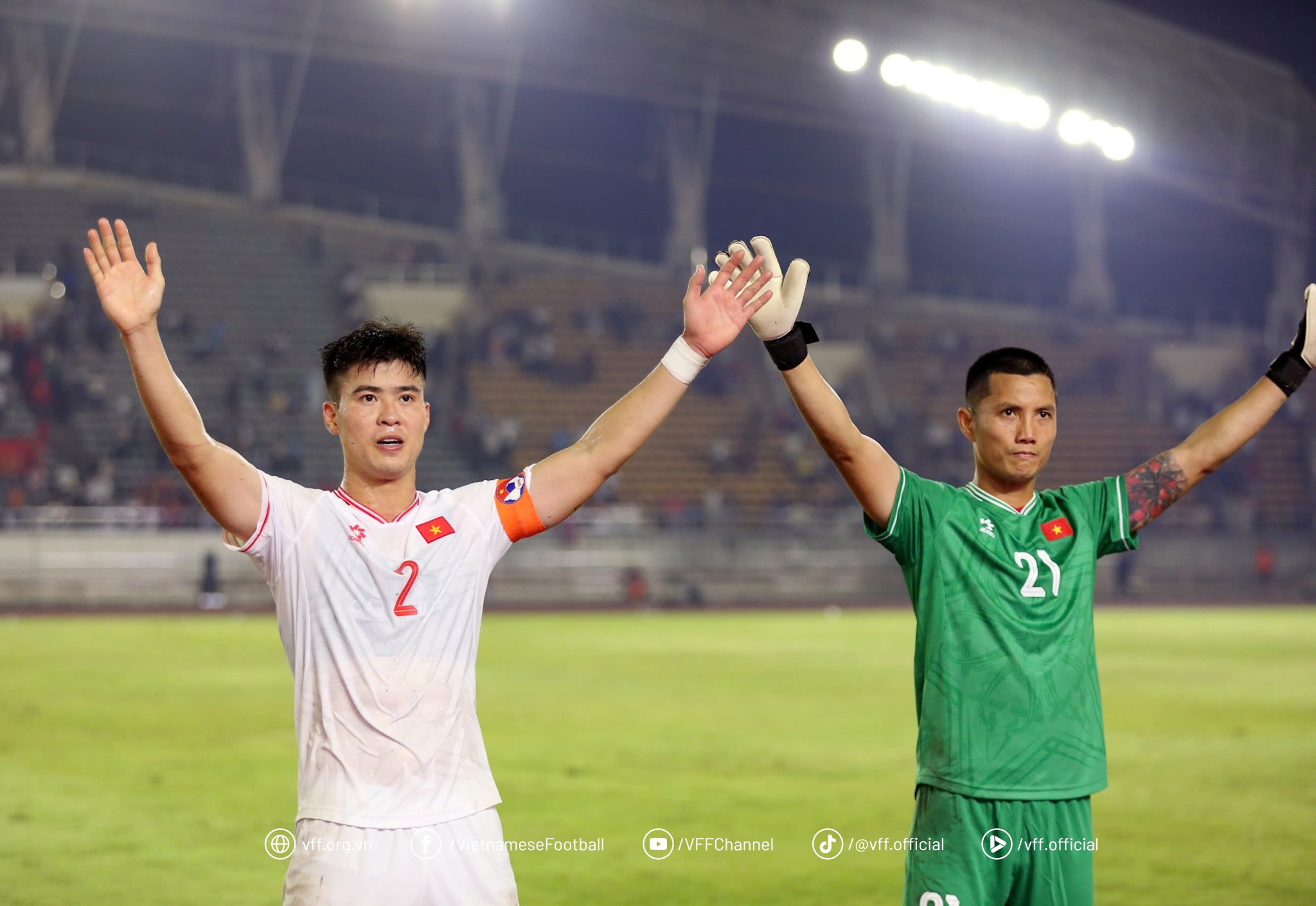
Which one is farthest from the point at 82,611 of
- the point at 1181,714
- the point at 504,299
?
the point at 1181,714

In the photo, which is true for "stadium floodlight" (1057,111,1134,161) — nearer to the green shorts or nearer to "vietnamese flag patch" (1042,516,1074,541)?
"vietnamese flag patch" (1042,516,1074,541)

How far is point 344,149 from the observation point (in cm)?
4691

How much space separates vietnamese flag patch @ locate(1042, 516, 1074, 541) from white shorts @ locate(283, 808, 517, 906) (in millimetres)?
1982

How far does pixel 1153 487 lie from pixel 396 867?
2.72 meters

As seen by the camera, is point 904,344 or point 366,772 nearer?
point 366,772

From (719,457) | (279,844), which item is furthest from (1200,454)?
(719,457)

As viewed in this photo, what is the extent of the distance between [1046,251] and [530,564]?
86.9 feet

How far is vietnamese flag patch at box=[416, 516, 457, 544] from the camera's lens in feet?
12.9

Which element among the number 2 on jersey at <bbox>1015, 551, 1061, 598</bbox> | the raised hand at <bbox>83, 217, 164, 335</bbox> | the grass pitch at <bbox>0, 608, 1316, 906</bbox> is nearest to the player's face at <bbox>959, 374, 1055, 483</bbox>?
the number 2 on jersey at <bbox>1015, 551, 1061, 598</bbox>

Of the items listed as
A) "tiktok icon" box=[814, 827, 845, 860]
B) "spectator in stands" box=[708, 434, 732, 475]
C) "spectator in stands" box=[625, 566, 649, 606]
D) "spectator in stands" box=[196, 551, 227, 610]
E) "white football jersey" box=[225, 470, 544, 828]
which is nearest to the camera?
"white football jersey" box=[225, 470, 544, 828]

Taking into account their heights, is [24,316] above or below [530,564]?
above

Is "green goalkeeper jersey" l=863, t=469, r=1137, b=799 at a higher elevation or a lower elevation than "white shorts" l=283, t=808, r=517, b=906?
higher

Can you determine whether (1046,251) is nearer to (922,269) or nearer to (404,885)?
(922,269)

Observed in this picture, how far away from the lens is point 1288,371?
200 inches
